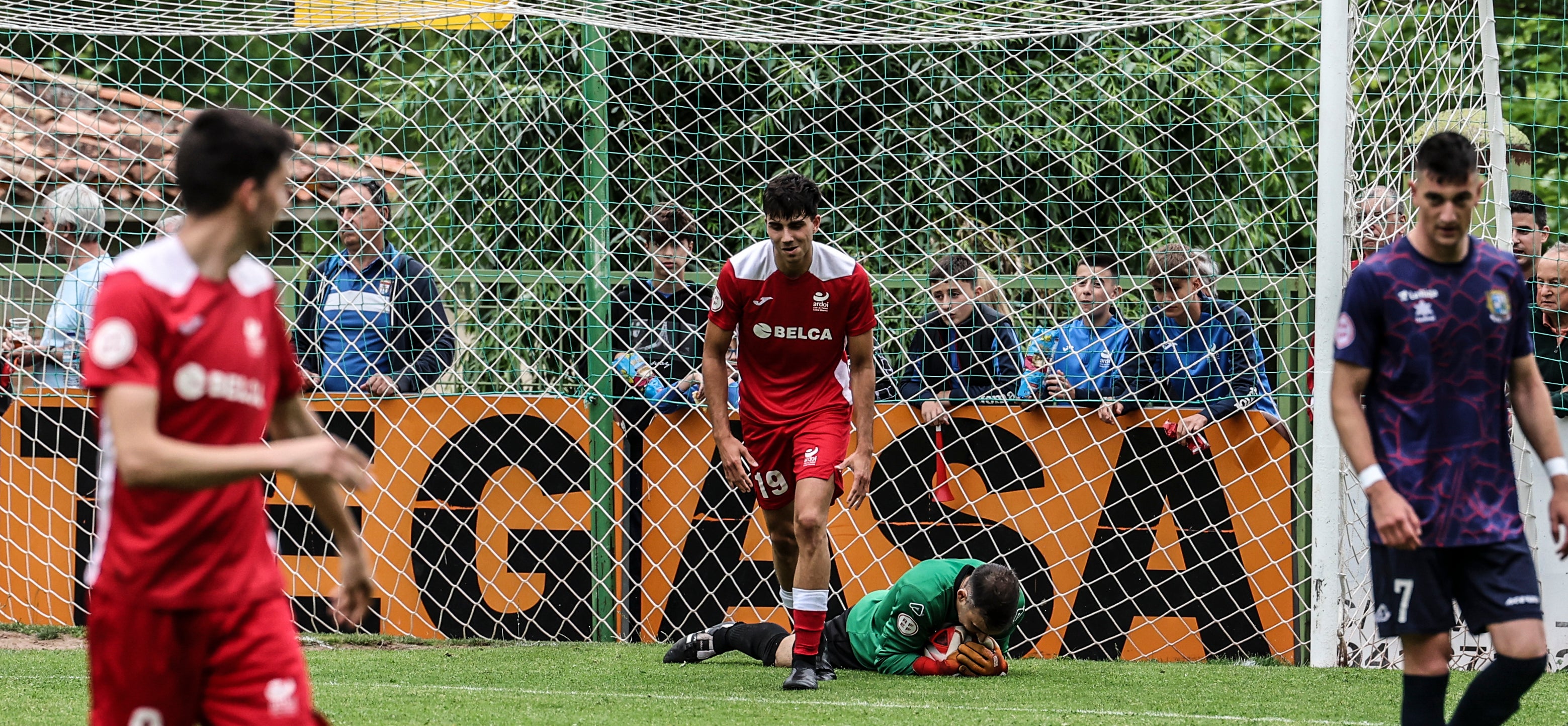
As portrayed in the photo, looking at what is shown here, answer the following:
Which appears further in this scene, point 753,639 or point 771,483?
point 753,639

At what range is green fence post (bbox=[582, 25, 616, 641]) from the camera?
7.06 metres

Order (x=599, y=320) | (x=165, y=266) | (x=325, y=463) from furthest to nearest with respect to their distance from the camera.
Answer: (x=599, y=320) < (x=165, y=266) < (x=325, y=463)

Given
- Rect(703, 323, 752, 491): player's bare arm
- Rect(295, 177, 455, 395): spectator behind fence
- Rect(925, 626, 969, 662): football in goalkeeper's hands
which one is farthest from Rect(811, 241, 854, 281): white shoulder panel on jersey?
Rect(295, 177, 455, 395): spectator behind fence

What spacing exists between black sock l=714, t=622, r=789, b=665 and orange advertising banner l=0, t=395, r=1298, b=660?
950 mm

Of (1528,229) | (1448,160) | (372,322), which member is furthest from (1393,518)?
(372,322)

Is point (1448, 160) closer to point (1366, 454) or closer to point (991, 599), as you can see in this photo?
point (1366, 454)

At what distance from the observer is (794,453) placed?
5.44m

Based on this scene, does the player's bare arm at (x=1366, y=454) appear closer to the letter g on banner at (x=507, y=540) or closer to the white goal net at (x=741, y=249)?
the white goal net at (x=741, y=249)

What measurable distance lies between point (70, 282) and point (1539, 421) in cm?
636

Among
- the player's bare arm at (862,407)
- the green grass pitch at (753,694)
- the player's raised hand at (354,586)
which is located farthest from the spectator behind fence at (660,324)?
the player's raised hand at (354,586)

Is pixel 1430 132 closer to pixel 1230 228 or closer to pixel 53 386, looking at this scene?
pixel 1230 228

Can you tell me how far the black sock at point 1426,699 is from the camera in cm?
345

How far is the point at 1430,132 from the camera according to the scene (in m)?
6.51

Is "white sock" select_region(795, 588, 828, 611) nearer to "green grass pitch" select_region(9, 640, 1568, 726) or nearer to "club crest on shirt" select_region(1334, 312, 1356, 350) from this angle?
"green grass pitch" select_region(9, 640, 1568, 726)
